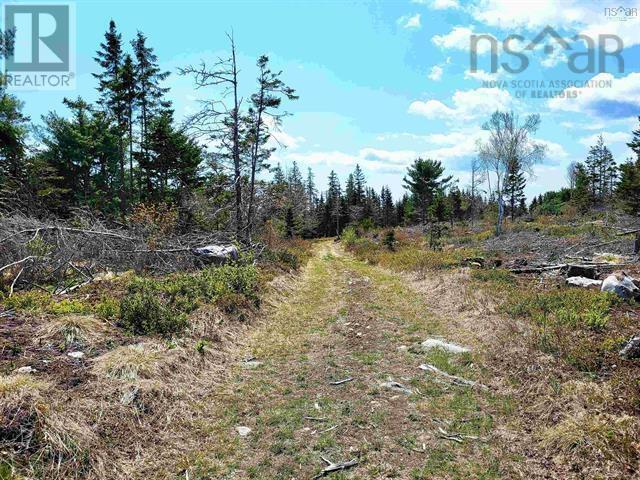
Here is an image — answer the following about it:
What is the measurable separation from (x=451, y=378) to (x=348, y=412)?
196cm

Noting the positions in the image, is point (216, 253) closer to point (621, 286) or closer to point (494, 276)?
point (494, 276)

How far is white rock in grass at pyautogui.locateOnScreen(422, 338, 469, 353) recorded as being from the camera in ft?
23.2

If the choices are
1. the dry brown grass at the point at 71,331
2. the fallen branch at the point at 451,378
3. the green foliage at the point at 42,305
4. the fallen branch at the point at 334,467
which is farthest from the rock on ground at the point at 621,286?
the green foliage at the point at 42,305

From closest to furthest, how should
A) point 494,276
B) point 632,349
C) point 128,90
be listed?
point 632,349, point 494,276, point 128,90

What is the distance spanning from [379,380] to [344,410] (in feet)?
3.66

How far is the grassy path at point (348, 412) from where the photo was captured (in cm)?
395

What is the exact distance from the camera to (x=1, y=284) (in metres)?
8.54

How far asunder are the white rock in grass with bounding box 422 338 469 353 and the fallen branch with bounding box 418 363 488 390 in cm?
86

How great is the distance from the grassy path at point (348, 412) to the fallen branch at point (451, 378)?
13 centimetres

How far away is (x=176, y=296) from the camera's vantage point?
835cm

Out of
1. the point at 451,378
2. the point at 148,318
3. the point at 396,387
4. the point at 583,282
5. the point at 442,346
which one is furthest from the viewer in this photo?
the point at 583,282

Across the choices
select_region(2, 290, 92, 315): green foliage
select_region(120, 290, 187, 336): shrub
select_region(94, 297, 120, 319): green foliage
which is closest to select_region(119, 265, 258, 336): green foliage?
select_region(120, 290, 187, 336): shrub

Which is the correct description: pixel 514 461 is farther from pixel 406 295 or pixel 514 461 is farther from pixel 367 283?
pixel 367 283

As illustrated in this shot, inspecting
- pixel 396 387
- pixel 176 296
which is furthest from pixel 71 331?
pixel 396 387
